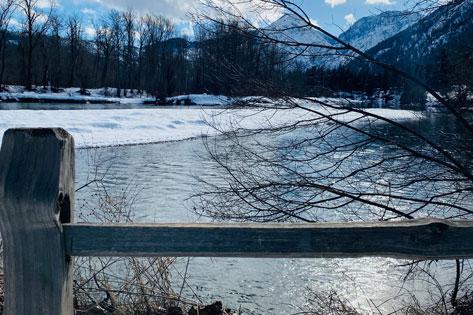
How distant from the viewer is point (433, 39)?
5520 mm

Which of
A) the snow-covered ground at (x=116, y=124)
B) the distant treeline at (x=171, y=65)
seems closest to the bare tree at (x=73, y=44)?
the distant treeline at (x=171, y=65)

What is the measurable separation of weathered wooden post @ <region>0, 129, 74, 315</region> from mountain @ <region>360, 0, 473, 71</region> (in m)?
4.51

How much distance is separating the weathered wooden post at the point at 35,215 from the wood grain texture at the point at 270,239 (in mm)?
80

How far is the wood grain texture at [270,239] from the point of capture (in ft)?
5.76

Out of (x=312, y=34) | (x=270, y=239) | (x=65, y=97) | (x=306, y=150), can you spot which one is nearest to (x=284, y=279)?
(x=306, y=150)

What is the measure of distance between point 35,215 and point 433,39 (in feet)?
16.5

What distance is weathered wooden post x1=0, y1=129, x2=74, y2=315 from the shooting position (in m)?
1.68

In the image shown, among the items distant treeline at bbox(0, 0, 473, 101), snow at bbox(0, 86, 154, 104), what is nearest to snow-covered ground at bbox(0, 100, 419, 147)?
distant treeline at bbox(0, 0, 473, 101)

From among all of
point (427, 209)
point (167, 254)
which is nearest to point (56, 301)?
point (167, 254)

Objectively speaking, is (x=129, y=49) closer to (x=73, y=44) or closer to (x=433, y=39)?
(x=73, y=44)

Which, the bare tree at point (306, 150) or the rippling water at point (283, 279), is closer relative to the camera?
the bare tree at point (306, 150)

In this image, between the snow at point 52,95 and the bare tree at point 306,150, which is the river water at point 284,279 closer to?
the bare tree at point 306,150

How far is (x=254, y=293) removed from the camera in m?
6.08

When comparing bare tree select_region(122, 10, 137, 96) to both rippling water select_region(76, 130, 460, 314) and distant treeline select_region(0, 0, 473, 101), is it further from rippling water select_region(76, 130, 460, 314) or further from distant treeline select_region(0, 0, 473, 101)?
rippling water select_region(76, 130, 460, 314)
